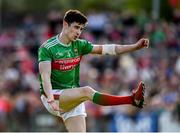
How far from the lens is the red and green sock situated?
12.1m

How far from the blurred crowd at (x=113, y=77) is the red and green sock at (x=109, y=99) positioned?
6.08 m

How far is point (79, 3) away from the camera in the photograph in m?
48.8

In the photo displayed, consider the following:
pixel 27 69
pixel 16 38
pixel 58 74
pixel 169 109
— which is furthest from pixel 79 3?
pixel 58 74

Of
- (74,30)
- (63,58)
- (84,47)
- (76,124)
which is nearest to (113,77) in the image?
(84,47)

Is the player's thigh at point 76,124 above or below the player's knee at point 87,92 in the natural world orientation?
below

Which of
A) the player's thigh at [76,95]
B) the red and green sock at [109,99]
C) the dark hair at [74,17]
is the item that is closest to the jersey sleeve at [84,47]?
the dark hair at [74,17]

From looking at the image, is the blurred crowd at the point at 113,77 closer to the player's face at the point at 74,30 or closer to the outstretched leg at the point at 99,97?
the outstretched leg at the point at 99,97

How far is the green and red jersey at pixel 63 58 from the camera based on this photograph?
12.3m

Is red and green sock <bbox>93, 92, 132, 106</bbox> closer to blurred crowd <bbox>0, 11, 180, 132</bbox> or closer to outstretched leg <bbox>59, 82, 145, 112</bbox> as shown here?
outstretched leg <bbox>59, 82, 145, 112</bbox>

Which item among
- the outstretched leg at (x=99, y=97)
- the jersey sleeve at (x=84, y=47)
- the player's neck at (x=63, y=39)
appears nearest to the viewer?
the outstretched leg at (x=99, y=97)

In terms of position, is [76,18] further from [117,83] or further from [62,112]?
[117,83]

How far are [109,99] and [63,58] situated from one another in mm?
879

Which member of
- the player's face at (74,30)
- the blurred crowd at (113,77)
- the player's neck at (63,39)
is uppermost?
the player's face at (74,30)

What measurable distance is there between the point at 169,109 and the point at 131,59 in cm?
376
